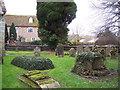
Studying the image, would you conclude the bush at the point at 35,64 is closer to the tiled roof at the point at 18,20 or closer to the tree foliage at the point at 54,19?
the tree foliage at the point at 54,19

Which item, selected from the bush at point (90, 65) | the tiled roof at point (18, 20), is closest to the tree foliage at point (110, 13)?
the bush at point (90, 65)

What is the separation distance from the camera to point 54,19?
763 inches

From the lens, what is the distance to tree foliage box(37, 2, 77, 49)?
19.3m

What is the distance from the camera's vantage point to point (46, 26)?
20.1 meters

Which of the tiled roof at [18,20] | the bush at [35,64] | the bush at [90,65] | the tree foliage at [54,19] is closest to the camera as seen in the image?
the bush at [90,65]

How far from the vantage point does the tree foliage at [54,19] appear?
63.3 ft

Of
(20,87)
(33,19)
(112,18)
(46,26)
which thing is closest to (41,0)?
(46,26)

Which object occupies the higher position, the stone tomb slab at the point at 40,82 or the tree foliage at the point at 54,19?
the tree foliage at the point at 54,19

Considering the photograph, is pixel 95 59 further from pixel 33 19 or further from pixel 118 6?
pixel 33 19

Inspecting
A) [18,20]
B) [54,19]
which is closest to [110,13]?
[54,19]

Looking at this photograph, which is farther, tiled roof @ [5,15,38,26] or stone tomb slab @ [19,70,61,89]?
tiled roof @ [5,15,38,26]

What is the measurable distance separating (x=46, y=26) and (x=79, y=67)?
1481cm

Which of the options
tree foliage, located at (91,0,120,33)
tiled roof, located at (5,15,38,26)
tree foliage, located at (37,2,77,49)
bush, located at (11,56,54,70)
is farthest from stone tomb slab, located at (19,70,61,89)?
tiled roof, located at (5,15,38,26)

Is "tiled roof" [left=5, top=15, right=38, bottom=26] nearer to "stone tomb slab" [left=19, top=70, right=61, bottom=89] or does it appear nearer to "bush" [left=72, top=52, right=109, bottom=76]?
"bush" [left=72, top=52, right=109, bottom=76]
